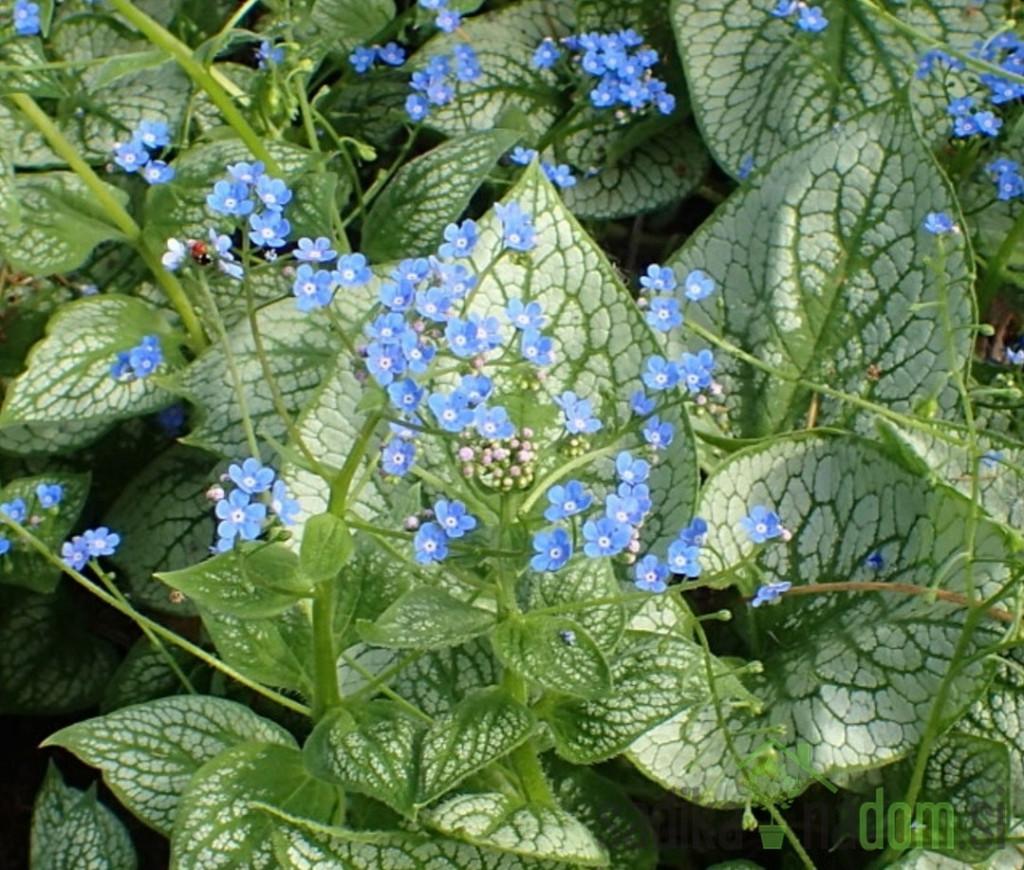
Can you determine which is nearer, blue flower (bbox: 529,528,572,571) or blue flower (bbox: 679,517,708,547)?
blue flower (bbox: 529,528,572,571)

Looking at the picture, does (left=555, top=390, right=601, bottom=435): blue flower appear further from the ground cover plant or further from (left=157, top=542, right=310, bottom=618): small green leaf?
(left=157, top=542, right=310, bottom=618): small green leaf

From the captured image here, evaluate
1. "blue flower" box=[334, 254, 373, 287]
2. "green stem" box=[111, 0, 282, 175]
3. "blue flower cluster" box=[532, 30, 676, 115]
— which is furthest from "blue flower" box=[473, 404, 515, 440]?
"blue flower cluster" box=[532, 30, 676, 115]

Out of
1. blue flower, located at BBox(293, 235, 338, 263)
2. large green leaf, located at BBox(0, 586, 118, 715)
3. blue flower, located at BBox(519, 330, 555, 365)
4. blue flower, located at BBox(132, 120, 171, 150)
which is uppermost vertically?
blue flower, located at BBox(132, 120, 171, 150)

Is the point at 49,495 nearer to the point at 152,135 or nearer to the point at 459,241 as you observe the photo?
the point at 152,135

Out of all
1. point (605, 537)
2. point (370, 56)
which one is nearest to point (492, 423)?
point (605, 537)

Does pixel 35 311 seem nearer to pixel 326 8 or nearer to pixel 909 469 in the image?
pixel 326 8

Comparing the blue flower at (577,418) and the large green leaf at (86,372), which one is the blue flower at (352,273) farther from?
the large green leaf at (86,372)
